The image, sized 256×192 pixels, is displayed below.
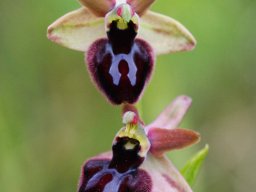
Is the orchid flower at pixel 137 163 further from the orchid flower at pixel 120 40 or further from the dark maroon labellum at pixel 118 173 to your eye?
the orchid flower at pixel 120 40

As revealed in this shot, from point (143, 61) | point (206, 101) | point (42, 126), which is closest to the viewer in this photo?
point (143, 61)

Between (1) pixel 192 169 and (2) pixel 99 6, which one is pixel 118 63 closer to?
(2) pixel 99 6

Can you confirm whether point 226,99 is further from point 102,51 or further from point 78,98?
point 102,51

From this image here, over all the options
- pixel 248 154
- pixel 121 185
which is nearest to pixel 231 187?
pixel 248 154

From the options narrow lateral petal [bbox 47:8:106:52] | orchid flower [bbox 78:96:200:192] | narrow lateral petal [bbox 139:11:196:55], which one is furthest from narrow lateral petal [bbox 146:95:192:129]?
narrow lateral petal [bbox 47:8:106:52]

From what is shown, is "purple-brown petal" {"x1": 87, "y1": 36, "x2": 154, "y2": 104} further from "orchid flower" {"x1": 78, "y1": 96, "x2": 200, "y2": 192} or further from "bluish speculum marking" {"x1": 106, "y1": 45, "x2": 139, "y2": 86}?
"orchid flower" {"x1": 78, "y1": 96, "x2": 200, "y2": 192}

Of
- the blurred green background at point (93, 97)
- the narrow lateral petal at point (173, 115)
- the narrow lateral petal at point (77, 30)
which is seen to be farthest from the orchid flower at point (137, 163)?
the blurred green background at point (93, 97)
